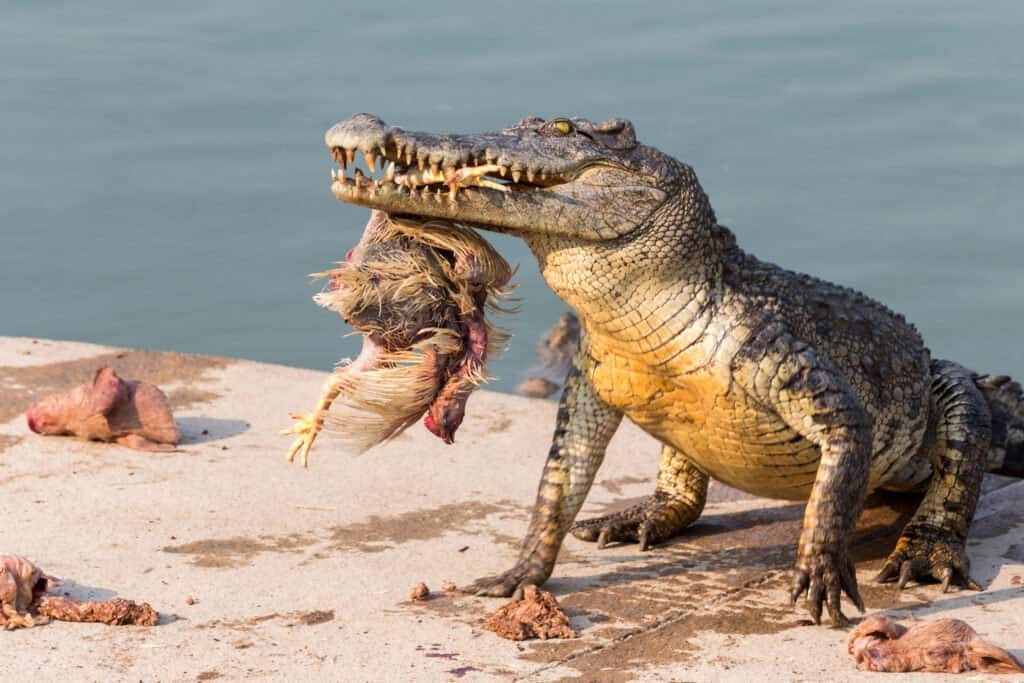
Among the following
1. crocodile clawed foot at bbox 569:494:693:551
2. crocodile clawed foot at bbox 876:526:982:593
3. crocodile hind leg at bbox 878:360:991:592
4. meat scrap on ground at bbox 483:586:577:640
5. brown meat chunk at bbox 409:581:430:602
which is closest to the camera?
meat scrap on ground at bbox 483:586:577:640

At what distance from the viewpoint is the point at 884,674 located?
4988 millimetres

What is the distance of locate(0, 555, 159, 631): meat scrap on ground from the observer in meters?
5.29

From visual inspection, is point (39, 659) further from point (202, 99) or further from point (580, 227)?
point (202, 99)

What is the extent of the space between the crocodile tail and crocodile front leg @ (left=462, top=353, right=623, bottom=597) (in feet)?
5.37

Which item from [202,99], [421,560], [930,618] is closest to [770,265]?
[930,618]

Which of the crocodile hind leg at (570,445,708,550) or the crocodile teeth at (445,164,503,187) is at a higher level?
the crocodile teeth at (445,164,503,187)

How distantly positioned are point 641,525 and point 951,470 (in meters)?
1.23

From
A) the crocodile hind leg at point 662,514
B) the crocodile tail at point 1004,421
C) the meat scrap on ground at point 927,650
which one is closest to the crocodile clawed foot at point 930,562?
the crocodile tail at point 1004,421

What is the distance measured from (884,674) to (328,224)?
10180 mm

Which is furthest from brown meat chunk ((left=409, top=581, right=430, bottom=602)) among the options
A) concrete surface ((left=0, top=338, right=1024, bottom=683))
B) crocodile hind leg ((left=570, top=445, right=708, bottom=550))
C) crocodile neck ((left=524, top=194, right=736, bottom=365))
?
crocodile neck ((left=524, top=194, right=736, bottom=365))

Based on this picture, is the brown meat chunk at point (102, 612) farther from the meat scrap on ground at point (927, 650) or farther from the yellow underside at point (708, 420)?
the meat scrap on ground at point (927, 650)

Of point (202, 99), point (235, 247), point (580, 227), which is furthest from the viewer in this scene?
point (202, 99)

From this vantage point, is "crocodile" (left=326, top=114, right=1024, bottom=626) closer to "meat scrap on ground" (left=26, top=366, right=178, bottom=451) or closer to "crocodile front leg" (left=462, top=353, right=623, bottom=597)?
"crocodile front leg" (left=462, top=353, right=623, bottom=597)

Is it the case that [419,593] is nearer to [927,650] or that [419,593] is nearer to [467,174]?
[467,174]
